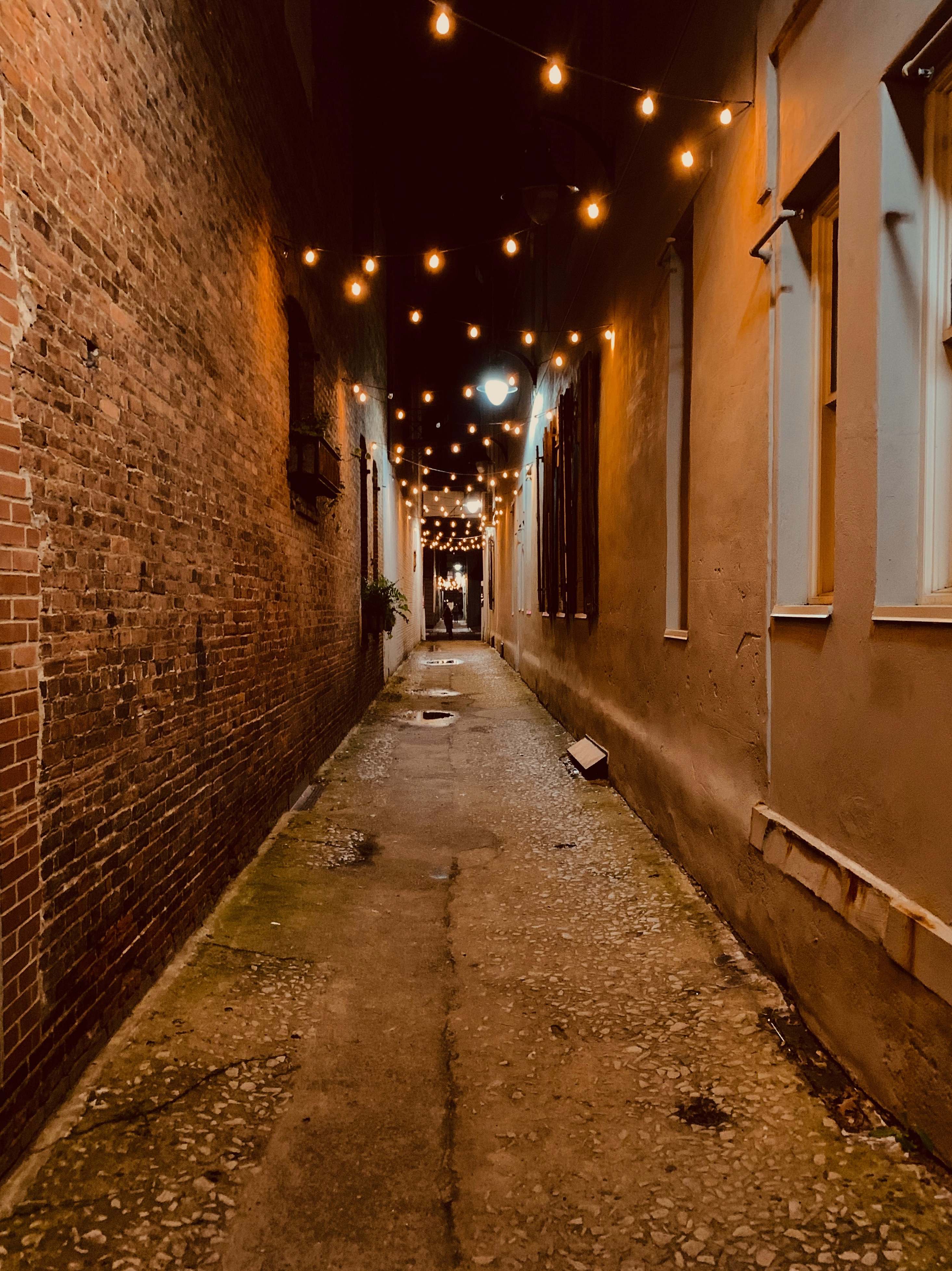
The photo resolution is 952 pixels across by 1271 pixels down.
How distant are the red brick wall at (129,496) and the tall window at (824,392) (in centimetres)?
293

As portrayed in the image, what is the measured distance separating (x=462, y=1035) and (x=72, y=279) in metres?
3.13

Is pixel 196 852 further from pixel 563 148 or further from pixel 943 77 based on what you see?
pixel 563 148

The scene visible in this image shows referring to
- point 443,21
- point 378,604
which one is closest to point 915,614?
point 443,21

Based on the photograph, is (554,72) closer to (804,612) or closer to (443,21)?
(443,21)

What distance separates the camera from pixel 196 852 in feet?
11.8

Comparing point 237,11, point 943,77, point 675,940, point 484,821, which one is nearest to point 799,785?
point 675,940

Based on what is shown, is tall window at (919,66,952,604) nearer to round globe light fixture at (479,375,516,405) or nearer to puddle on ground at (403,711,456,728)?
puddle on ground at (403,711,456,728)

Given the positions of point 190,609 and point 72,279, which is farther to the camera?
point 190,609

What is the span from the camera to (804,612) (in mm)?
2873

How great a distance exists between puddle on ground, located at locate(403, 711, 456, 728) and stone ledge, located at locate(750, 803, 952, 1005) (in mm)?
6667

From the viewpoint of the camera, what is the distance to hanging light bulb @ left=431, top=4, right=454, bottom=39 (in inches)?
147

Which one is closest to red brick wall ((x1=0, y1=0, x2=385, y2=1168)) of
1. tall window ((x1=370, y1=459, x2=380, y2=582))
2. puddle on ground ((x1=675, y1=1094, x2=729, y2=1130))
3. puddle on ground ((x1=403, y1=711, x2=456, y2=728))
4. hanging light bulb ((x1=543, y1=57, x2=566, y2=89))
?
hanging light bulb ((x1=543, y1=57, x2=566, y2=89))

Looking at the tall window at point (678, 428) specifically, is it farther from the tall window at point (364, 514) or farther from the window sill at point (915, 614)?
the tall window at point (364, 514)

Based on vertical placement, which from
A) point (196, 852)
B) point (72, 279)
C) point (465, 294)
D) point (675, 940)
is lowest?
point (675, 940)
